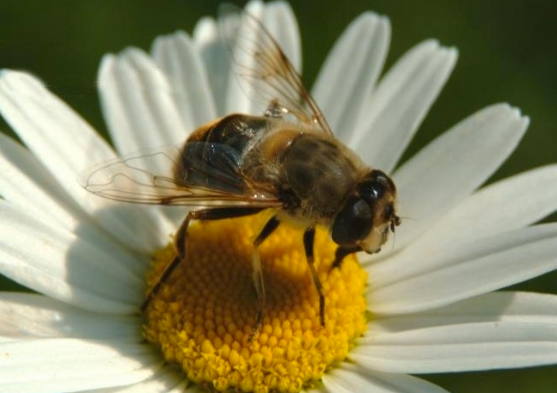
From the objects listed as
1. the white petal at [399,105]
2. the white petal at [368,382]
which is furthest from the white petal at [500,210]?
the white petal at [368,382]

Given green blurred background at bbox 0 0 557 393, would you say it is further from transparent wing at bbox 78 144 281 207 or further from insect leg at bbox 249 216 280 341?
insect leg at bbox 249 216 280 341

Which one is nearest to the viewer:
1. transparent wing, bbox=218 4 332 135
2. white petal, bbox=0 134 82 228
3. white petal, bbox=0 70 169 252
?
white petal, bbox=0 134 82 228

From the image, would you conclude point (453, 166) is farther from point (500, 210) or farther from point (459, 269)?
point (459, 269)

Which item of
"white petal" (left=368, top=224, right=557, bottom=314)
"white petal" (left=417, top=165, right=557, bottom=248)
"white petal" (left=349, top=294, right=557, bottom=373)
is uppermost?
"white petal" (left=417, top=165, right=557, bottom=248)

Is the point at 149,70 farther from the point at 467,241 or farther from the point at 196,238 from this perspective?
the point at 467,241

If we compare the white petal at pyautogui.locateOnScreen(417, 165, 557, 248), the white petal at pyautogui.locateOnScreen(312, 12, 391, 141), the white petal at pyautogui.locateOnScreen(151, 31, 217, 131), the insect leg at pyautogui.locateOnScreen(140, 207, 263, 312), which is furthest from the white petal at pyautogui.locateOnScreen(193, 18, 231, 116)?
the white petal at pyautogui.locateOnScreen(417, 165, 557, 248)

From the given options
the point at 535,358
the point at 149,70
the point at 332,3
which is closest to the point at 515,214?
the point at 535,358
